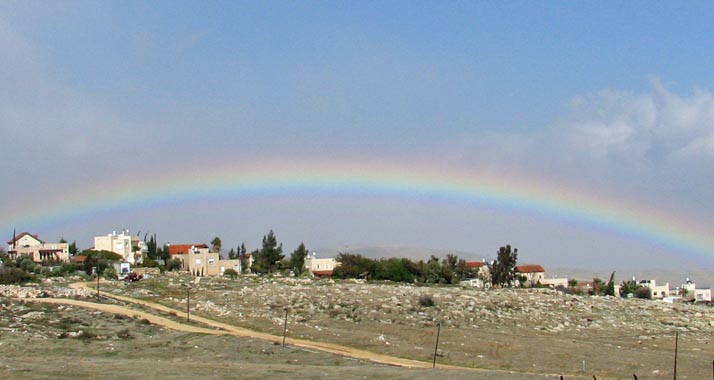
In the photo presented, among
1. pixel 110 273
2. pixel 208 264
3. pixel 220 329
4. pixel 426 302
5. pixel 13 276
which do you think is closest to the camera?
pixel 220 329

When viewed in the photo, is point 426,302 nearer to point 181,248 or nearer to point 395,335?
point 395,335

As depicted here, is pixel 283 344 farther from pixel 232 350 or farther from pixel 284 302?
pixel 284 302

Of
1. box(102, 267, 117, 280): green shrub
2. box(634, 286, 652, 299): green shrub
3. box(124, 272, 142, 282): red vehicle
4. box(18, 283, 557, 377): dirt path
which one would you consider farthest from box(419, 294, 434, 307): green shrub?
box(634, 286, 652, 299): green shrub

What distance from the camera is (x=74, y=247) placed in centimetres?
16338

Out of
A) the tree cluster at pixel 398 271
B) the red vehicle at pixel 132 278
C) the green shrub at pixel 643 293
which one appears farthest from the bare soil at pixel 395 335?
the green shrub at pixel 643 293

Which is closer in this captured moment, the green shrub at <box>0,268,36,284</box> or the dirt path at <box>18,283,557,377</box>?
the dirt path at <box>18,283,557,377</box>

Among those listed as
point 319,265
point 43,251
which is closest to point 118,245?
point 43,251

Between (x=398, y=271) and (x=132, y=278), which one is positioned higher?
(x=398, y=271)

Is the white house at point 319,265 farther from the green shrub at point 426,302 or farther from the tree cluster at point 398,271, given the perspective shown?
the green shrub at point 426,302

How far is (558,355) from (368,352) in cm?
1223

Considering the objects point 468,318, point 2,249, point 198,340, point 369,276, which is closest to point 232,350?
point 198,340

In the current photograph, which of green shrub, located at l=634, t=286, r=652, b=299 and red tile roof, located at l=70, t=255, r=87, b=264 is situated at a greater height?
red tile roof, located at l=70, t=255, r=87, b=264

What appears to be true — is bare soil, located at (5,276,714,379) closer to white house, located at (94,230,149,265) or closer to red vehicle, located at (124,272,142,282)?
red vehicle, located at (124,272,142,282)

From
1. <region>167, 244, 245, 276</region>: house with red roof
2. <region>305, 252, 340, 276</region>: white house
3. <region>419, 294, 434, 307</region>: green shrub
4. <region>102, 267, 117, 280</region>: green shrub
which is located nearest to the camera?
<region>419, 294, 434, 307</region>: green shrub
